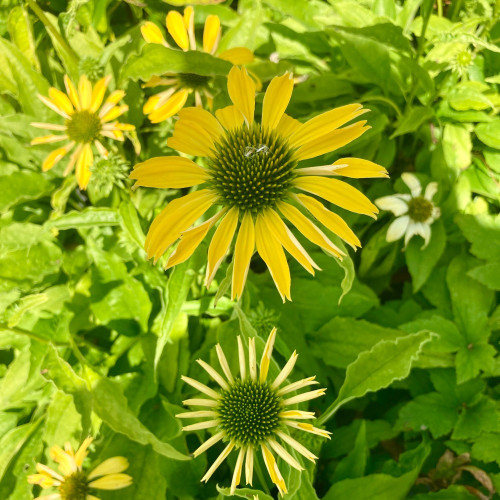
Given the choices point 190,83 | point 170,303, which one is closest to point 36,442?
point 170,303

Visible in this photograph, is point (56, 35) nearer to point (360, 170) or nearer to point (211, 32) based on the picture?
point (211, 32)

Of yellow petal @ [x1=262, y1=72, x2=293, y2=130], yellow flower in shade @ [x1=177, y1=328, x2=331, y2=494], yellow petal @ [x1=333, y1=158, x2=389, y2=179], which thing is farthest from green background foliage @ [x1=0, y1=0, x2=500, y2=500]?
yellow petal @ [x1=333, y1=158, x2=389, y2=179]

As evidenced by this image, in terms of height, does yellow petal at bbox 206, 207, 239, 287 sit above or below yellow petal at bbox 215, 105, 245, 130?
below

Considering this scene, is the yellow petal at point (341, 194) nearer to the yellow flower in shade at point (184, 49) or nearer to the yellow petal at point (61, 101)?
the yellow flower in shade at point (184, 49)

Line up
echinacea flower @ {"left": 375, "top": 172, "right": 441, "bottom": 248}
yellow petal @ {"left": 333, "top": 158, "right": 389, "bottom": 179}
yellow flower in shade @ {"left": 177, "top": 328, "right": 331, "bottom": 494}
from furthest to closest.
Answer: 1. echinacea flower @ {"left": 375, "top": 172, "right": 441, "bottom": 248}
2. yellow flower in shade @ {"left": 177, "top": 328, "right": 331, "bottom": 494}
3. yellow petal @ {"left": 333, "top": 158, "right": 389, "bottom": 179}

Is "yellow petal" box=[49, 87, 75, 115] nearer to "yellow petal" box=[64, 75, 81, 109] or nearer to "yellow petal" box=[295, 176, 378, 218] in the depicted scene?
"yellow petal" box=[64, 75, 81, 109]

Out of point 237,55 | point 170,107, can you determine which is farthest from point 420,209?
point 170,107

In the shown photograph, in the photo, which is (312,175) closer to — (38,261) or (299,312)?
(299,312)
